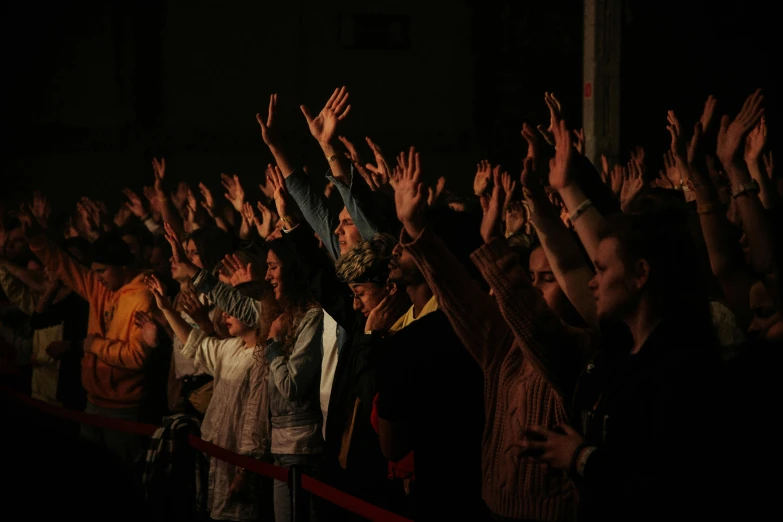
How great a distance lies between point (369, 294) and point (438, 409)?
963 mm

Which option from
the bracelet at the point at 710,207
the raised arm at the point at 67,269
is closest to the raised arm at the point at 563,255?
the bracelet at the point at 710,207

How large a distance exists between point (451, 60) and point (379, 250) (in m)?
12.6

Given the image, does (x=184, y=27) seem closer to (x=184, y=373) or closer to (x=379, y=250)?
(x=184, y=373)

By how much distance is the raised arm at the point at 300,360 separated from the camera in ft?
17.3

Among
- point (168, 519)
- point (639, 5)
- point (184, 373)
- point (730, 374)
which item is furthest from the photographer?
point (639, 5)

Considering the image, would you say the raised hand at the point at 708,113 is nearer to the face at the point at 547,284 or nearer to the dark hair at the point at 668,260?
the face at the point at 547,284

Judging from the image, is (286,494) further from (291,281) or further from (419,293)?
(419,293)

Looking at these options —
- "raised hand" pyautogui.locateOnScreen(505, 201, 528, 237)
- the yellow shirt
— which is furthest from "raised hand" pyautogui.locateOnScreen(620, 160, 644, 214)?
the yellow shirt

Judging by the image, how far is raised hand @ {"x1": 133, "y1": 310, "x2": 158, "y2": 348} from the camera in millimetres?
6832

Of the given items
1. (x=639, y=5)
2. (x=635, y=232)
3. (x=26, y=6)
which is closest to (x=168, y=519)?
(x=635, y=232)

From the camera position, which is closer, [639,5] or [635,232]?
[635,232]

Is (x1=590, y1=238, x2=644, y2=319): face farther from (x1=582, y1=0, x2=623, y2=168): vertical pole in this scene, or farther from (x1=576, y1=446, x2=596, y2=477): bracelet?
(x1=582, y1=0, x2=623, y2=168): vertical pole

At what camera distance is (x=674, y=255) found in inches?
121

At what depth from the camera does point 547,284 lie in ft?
13.0
